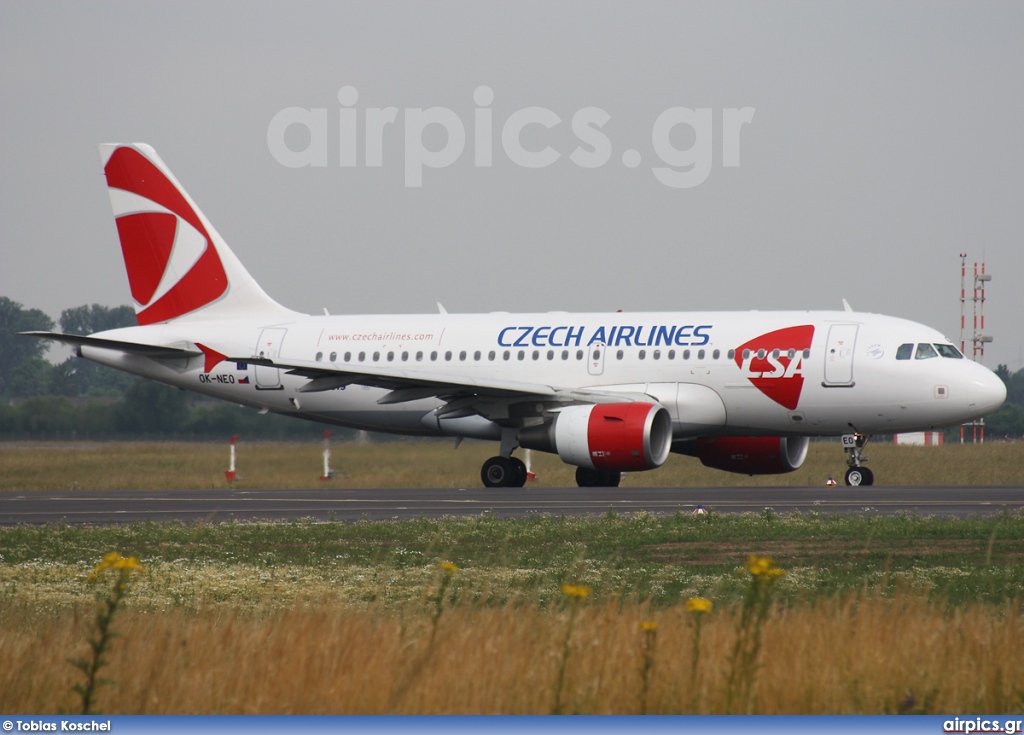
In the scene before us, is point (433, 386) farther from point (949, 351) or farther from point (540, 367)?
point (949, 351)

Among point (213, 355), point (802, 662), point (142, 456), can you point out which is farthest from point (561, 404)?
point (802, 662)

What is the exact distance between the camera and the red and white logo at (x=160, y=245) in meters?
32.1

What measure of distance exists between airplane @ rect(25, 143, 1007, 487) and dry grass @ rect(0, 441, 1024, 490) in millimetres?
926

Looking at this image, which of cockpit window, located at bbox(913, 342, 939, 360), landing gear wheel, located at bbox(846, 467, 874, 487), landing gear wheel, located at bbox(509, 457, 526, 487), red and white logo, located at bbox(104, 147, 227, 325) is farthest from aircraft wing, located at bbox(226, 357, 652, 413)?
red and white logo, located at bbox(104, 147, 227, 325)

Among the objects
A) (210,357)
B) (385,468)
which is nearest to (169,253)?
(210,357)

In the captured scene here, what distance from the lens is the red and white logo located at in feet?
105

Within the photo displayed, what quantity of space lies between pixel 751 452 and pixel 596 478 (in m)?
3.20

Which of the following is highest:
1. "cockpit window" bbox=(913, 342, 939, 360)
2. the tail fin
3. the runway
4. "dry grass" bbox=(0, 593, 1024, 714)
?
the tail fin

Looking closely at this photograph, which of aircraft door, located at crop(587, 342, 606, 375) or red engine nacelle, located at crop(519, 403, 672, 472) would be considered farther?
aircraft door, located at crop(587, 342, 606, 375)

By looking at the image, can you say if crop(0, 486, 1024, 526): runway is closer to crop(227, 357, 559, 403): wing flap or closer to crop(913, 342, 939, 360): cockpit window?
crop(227, 357, 559, 403): wing flap

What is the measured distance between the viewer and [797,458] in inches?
1131

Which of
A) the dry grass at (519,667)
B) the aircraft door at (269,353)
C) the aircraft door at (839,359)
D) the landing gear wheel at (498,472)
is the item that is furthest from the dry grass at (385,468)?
the dry grass at (519,667)

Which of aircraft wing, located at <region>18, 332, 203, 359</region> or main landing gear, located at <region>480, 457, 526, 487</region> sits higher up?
aircraft wing, located at <region>18, 332, 203, 359</region>

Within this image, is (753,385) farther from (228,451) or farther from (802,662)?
(802,662)
